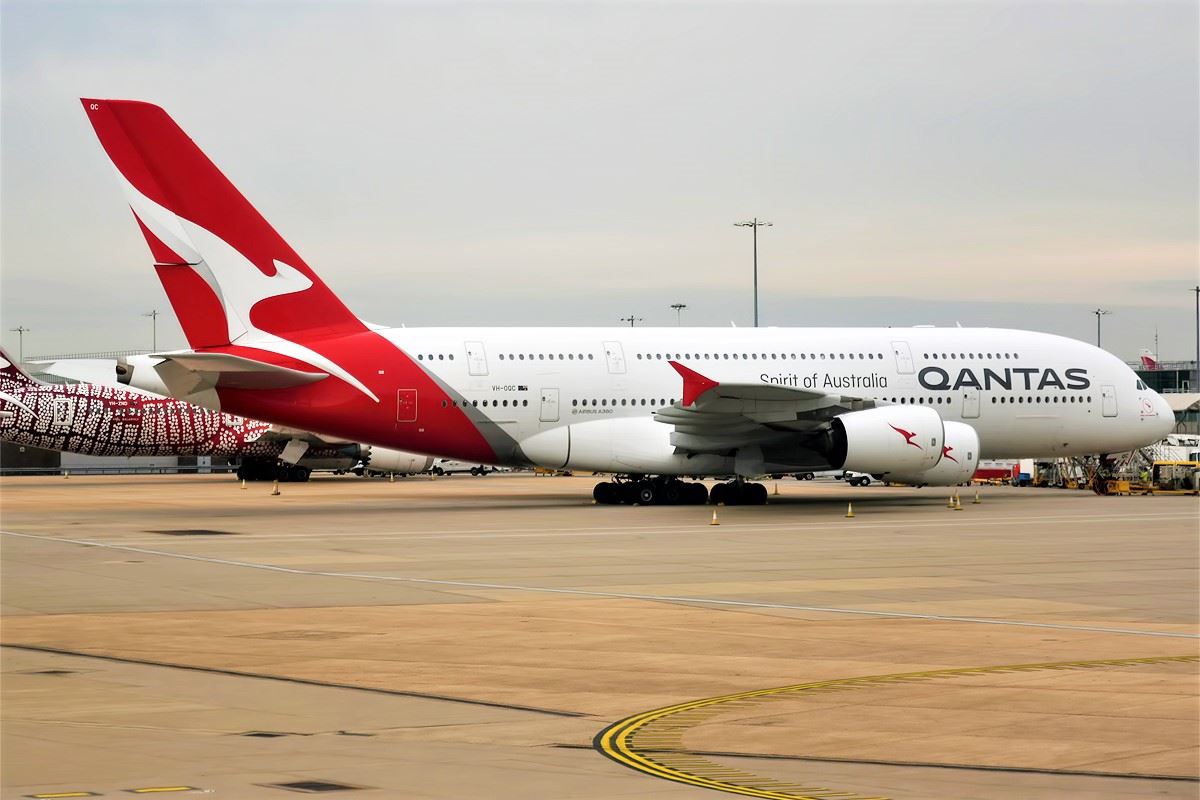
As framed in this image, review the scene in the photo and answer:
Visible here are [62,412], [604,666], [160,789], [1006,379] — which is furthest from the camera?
[62,412]

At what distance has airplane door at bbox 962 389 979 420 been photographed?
39875 millimetres

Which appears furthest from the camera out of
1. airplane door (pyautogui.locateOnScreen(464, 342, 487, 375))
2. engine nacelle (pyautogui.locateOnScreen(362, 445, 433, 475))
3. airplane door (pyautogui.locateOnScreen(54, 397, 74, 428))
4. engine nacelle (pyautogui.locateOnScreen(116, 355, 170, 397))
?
airplane door (pyautogui.locateOnScreen(54, 397, 74, 428))

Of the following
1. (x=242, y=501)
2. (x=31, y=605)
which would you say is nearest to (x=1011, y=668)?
(x=31, y=605)

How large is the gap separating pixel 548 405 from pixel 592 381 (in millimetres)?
1321

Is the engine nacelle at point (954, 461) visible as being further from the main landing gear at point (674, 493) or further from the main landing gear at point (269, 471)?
the main landing gear at point (269, 471)

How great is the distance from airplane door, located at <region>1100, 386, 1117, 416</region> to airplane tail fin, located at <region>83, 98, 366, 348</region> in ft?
70.8

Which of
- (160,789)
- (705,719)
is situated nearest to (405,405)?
(705,719)

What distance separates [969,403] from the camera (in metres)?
39.9

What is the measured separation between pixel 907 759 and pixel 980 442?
32.5m

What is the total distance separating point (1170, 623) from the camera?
15852 mm

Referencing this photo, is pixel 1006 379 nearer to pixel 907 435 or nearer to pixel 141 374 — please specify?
pixel 907 435

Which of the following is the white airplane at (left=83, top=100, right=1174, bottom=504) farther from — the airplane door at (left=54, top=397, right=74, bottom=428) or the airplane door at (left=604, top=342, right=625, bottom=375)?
the airplane door at (left=54, top=397, right=74, bottom=428)

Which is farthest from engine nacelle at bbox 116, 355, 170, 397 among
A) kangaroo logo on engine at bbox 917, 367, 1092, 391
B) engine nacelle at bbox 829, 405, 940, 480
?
kangaroo logo on engine at bbox 917, 367, 1092, 391

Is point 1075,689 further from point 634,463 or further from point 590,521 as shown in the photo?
point 634,463
